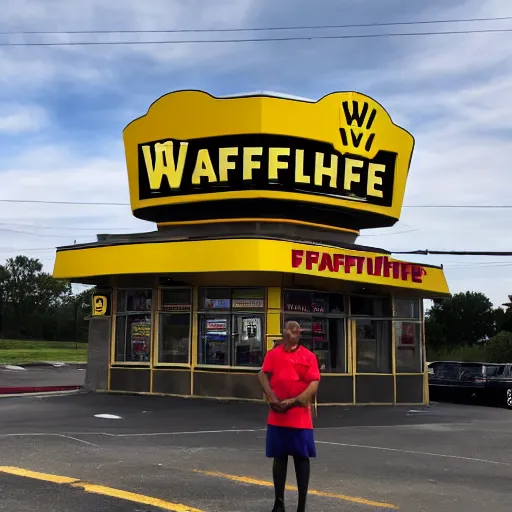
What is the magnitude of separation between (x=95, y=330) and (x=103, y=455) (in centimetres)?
959

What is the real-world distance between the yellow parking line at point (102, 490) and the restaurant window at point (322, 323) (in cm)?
912

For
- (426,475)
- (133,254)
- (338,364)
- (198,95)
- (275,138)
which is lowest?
(426,475)

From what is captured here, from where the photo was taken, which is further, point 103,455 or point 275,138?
→ point 275,138

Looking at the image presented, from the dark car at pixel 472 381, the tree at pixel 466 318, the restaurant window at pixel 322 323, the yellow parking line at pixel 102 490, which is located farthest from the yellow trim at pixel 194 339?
the tree at pixel 466 318

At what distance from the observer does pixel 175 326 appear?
1672 cm

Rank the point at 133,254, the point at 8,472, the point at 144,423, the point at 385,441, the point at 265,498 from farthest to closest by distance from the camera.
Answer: the point at 133,254 → the point at 144,423 → the point at 385,441 → the point at 8,472 → the point at 265,498

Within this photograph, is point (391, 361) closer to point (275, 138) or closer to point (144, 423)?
point (275, 138)

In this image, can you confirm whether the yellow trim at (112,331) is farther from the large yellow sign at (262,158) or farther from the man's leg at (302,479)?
the man's leg at (302,479)

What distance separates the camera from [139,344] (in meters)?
17.2

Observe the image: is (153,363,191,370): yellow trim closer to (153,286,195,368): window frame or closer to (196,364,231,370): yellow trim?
(153,286,195,368): window frame

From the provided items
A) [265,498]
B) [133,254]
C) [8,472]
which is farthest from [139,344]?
[265,498]

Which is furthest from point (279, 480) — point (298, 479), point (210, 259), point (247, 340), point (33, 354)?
point (33, 354)

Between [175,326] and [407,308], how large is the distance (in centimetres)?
662

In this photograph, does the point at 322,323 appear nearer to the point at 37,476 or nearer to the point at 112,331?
the point at 112,331
